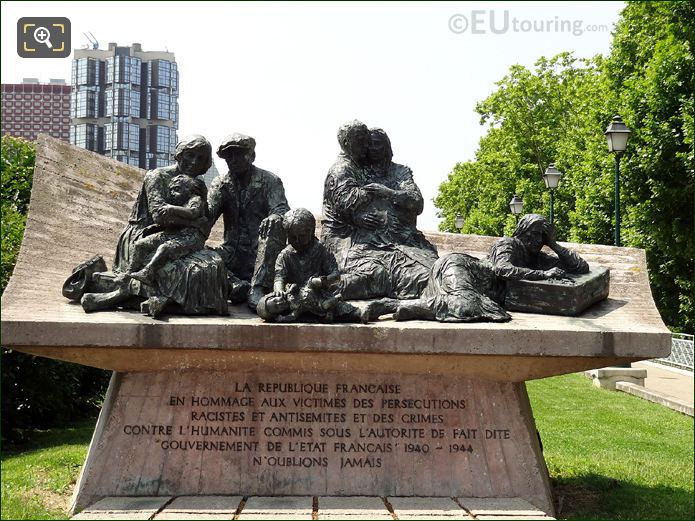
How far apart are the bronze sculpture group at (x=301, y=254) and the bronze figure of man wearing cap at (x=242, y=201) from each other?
0.01m

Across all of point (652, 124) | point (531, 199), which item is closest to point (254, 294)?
→ point (652, 124)

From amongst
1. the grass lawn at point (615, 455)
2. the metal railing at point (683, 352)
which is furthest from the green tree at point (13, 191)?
the metal railing at point (683, 352)

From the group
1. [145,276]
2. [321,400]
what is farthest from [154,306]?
[321,400]

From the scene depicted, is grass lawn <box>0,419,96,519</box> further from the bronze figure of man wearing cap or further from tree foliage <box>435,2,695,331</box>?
tree foliage <box>435,2,695,331</box>

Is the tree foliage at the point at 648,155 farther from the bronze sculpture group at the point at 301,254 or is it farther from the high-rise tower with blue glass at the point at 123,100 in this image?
the high-rise tower with blue glass at the point at 123,100

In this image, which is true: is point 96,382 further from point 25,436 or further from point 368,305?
point 368,305

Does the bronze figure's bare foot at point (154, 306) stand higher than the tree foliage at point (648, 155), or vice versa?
the tree foliage at point (648, 155)

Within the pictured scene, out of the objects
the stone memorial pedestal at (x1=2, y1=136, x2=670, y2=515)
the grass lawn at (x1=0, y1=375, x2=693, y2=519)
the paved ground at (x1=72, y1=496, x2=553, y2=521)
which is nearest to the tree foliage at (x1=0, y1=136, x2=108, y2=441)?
the grass lawn at (x1=0, y1=375, x2=693, y2=519)

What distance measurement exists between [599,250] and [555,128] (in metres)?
29.4

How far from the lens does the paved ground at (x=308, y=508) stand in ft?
20.2

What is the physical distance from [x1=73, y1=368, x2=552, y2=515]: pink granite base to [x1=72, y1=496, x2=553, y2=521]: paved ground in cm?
13

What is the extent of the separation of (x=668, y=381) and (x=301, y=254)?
11.4 meters

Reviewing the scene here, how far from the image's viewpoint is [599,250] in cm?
922

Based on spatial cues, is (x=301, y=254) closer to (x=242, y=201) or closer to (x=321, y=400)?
(x=321, y=400)
